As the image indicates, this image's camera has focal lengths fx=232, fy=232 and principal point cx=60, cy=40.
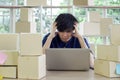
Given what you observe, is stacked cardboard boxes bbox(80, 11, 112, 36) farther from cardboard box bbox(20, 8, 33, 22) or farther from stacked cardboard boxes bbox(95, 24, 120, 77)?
stacked cardboard boxes bbox(95, 24, 120, 77)

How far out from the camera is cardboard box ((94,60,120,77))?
1473 millimetres

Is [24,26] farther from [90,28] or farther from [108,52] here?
[108,52]

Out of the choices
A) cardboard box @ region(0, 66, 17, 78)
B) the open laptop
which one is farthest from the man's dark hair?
cardboard box @ region(0, 66, 17, 78)

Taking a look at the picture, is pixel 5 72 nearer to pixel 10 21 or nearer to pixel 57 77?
pixel 57 77

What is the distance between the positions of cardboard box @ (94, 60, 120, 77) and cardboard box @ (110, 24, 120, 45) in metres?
0.14

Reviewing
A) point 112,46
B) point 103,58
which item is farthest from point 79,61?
point 112,46

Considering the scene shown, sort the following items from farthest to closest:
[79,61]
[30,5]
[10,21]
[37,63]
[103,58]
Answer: [10,21]
[30,5]
[79,61]
[103,58]
[37,63]

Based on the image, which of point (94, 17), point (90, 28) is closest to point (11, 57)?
point (90, 28)

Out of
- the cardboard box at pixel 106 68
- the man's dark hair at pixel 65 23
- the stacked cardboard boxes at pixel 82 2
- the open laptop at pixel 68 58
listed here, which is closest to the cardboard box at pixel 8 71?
the open laptop at pixel 68 58

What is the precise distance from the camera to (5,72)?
1.49 m

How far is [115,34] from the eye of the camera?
151cm

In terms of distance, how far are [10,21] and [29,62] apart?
3.55 meters

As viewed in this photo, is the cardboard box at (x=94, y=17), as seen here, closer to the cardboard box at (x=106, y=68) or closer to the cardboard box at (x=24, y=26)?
the cardboard box at (x=24, y=26)

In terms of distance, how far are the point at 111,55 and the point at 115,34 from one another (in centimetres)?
14
